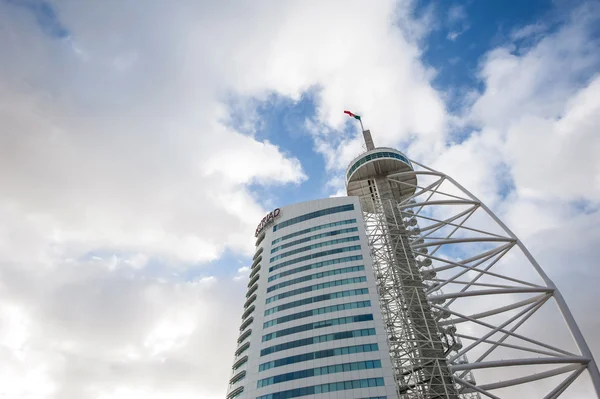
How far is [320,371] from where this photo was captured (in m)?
53.4

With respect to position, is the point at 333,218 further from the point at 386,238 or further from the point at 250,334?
the point at 250,334

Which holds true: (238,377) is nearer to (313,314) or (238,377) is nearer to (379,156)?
(313,314)

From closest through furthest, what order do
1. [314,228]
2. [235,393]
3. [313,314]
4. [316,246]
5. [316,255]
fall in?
1. [235,393]
2. [313,314]
3. [316,255]
4. [316,246]
5. [314,228]

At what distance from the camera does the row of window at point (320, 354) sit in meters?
53.9

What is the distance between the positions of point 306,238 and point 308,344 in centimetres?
2355

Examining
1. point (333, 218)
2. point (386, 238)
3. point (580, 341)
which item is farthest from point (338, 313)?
point (580, 341)

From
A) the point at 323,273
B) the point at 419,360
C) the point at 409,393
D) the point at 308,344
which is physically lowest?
the point at 409,393

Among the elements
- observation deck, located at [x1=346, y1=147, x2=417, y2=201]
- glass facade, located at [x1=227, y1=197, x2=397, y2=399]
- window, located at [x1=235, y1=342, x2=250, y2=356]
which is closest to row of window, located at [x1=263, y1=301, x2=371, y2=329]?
glass facade, located at [x1=227, y1=197, x2=397, y2=399]

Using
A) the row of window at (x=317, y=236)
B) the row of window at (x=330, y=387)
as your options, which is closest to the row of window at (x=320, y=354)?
the row of window at (x=330, y=387)

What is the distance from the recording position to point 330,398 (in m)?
50.3

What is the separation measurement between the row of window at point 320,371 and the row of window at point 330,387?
170 cm

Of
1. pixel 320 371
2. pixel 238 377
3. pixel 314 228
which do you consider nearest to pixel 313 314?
pixel 320 371

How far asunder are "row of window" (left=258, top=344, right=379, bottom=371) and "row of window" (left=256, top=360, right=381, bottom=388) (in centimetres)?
171

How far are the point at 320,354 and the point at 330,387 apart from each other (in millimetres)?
5224
